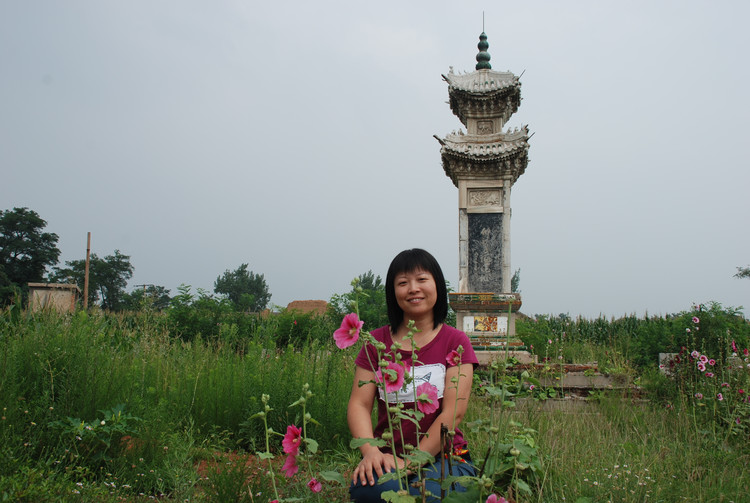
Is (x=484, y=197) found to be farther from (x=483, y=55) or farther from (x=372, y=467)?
(x=372, y=467)

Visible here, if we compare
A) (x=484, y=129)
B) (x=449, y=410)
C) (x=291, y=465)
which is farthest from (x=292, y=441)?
(x=484, y=129)

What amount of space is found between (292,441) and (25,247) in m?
42.3

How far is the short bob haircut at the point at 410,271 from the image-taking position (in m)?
2.25

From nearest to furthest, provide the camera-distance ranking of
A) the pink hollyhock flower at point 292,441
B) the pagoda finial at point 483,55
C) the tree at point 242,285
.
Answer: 1. the pink hollyhock flower at point 292,441
2. the pagoda finial at point 483,55
3. the tree at point 242,285

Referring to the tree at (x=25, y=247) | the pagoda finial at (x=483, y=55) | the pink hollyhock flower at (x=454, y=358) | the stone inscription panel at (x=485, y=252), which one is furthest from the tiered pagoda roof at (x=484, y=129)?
the tree at (x=25, y=247)

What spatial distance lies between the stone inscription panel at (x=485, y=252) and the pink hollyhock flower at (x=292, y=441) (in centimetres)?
962

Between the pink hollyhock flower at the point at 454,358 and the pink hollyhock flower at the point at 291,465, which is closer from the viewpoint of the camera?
the pink hollyhock flower at the point at 291,465

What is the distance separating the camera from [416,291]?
2.18 metres

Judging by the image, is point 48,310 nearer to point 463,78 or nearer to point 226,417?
point 226,417

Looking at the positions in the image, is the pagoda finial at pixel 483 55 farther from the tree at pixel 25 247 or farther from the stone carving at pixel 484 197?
the tree at pixel 25 247

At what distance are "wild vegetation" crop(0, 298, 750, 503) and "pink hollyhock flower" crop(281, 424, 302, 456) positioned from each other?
18cm

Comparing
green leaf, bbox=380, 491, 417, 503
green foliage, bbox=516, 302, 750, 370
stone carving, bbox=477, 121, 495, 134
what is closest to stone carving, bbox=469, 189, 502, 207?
stone carving, bbox=477, 121, 495, 134

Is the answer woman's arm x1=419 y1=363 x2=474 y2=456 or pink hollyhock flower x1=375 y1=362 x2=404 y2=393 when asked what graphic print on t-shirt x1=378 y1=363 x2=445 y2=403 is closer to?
woman's arm x1=419 y1=363 x2=474 y2=456

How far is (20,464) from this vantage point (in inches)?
108
